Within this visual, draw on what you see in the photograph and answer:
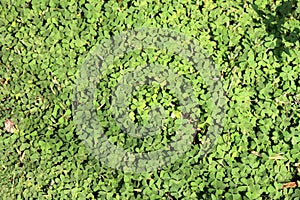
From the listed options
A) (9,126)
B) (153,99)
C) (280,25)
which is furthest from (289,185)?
(9,126)

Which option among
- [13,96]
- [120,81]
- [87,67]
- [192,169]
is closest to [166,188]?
[192,169]

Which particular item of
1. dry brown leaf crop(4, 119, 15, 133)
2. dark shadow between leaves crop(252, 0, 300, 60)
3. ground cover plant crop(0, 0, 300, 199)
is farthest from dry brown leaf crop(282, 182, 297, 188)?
dry brown leaf crop(4, 119, 15, 133)

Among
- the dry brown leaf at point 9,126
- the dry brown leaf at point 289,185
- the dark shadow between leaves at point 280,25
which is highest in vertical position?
the dark shadow between leaves at point 280,25

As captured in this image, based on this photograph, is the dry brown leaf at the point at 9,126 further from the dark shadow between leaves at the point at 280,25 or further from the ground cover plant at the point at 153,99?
the dark shadow between leaves at the point at 280,25

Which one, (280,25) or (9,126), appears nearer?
(9,126)

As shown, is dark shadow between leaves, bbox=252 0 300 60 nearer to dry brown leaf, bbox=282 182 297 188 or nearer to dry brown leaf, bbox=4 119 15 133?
dry brown leaf, bbox=282 182 297 188

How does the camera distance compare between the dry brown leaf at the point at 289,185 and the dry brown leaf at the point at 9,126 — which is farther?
the dry brown leaf at the point at 9,126

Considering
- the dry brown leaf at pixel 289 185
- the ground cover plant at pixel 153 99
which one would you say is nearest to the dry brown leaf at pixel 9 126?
the ground cover plant at pixel 153 99

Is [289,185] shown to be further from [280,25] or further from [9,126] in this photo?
[9,126]
